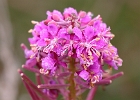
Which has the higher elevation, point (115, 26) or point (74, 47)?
point (115, 26)

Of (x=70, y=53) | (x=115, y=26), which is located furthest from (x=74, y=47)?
(x=115, y=26)

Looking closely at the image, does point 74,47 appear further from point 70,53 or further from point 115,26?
point 115,26

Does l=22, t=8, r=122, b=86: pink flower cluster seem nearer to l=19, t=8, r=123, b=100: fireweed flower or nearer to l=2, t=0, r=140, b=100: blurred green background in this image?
l=19, t=8, r=123, b=100: fireweed flower

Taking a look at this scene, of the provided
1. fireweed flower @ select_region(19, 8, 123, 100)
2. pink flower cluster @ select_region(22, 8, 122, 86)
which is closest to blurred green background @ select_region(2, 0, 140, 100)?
fireweed flower @ select_region(19, 8, 123, 100)

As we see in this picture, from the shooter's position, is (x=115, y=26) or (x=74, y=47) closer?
(x=74, y=47)
